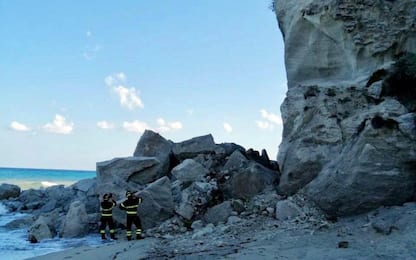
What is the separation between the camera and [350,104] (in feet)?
46.8

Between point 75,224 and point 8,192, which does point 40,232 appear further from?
point 8,192

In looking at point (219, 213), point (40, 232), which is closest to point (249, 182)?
point (219, 213)

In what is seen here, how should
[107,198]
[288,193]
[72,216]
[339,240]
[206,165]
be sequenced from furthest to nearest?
[206,165], [72,216], [107,198], [288,193], [339,240]

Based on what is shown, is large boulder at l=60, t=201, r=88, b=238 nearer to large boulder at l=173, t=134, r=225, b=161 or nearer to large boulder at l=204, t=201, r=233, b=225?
large boulder at l=204, t=201, r=233, b=225

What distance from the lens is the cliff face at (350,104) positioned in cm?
1170

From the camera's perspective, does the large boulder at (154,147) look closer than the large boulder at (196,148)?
No

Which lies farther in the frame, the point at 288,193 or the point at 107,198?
the point at 107,198

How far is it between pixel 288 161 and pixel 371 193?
10.7ft

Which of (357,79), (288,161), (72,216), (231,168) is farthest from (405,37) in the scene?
(72,216)

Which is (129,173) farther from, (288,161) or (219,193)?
(288,161)

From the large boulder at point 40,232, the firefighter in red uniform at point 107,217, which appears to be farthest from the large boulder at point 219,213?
the large boulder at point 40,232

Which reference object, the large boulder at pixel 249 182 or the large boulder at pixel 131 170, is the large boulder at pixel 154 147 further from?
the large boulder at pixel 249 182

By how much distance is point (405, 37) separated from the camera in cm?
1452

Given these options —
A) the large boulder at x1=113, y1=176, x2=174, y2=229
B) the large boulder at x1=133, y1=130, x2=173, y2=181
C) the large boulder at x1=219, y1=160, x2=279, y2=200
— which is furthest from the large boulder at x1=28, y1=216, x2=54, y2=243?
the large boulder at x1=219, y1=160, x2=279, y2=200
